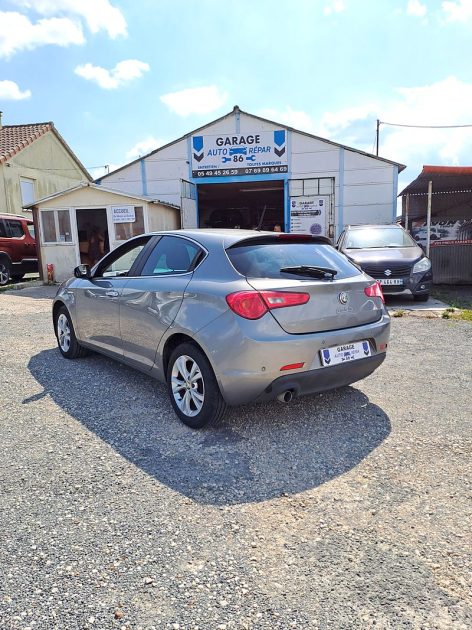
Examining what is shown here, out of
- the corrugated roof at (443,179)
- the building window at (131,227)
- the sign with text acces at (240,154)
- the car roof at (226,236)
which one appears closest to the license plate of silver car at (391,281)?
the corrugated roof at (443,179)

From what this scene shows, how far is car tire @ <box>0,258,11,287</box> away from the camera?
1334 centimetres

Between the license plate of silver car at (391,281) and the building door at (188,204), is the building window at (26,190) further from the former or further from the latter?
the license plate of silver car at (391,281)

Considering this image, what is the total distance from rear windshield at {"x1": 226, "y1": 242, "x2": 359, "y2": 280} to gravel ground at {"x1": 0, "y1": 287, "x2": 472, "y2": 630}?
→ 3.82ft

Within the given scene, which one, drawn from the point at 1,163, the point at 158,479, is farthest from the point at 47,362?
the point at 1,163

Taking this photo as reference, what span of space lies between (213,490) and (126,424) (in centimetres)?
120

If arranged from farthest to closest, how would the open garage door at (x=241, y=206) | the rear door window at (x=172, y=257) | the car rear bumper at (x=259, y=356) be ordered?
the open garage door at (x=241, y=206) < the rear door window at (x=172, y=257) < the car rear bumper at (x=259, y=356)

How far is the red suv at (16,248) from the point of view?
44.3ft

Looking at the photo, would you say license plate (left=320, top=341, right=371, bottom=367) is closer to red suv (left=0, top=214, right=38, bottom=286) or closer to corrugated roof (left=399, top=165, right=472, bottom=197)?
corrugated roof (left=399, top=165, right=472, bottom=197)

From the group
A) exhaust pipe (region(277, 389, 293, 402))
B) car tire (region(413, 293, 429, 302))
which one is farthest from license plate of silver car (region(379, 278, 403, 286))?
exhaust pipe (region(277, 389, 293, 402))

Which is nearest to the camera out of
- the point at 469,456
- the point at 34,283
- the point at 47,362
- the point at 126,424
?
the point at 469,456

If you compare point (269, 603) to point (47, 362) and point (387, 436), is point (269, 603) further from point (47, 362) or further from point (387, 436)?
point (47, 362)

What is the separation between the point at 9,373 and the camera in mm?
4977

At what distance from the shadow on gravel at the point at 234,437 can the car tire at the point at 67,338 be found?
0.85 metres

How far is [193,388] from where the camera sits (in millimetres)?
3480
